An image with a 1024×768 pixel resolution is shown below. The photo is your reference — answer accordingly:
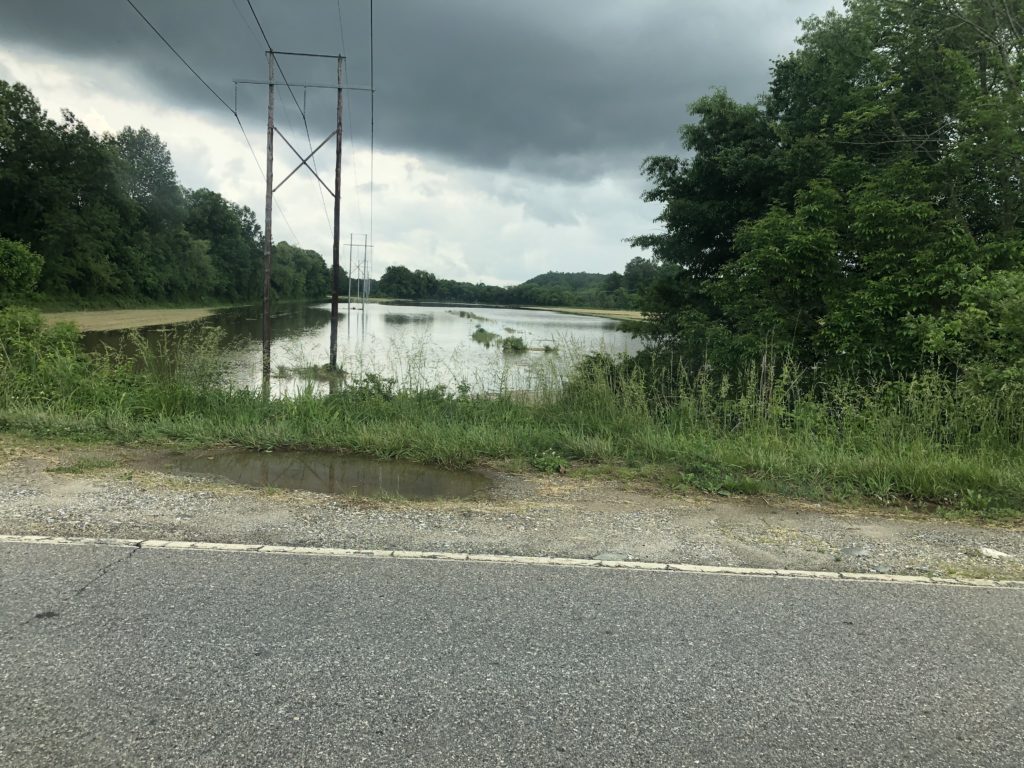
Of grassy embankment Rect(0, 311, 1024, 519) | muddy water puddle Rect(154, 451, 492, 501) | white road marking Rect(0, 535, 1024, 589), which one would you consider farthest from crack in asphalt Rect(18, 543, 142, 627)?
grassy embankment Rect(0, 311, 1024, 519)

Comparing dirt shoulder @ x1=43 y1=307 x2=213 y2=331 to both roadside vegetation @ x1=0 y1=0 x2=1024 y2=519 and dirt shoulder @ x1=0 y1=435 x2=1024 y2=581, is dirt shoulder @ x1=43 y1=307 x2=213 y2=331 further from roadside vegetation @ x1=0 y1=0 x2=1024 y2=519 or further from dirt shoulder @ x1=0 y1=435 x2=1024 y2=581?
dirt shoulder @ x1=0 y1=435 x2=1024 y2=581

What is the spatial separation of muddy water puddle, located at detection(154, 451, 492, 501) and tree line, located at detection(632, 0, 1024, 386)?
742cm

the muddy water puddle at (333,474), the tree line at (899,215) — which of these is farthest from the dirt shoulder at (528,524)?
the tree line at (899,215)

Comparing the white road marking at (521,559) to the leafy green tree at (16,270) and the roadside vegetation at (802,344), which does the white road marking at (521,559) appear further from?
the leafy green tree at (16,270)

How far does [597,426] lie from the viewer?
831 cm

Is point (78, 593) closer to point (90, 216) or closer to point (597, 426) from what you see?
point (597, 426)

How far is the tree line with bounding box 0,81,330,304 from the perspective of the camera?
174 ft

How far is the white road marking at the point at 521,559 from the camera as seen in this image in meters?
4.00

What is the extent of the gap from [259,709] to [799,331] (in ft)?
48.8

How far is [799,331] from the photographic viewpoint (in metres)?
14.9

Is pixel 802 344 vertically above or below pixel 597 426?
above

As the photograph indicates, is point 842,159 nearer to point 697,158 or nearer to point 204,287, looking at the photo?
point 697,158

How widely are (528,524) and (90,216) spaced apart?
68.8 m

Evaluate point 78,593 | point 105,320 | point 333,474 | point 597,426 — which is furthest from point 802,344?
point 105,320
